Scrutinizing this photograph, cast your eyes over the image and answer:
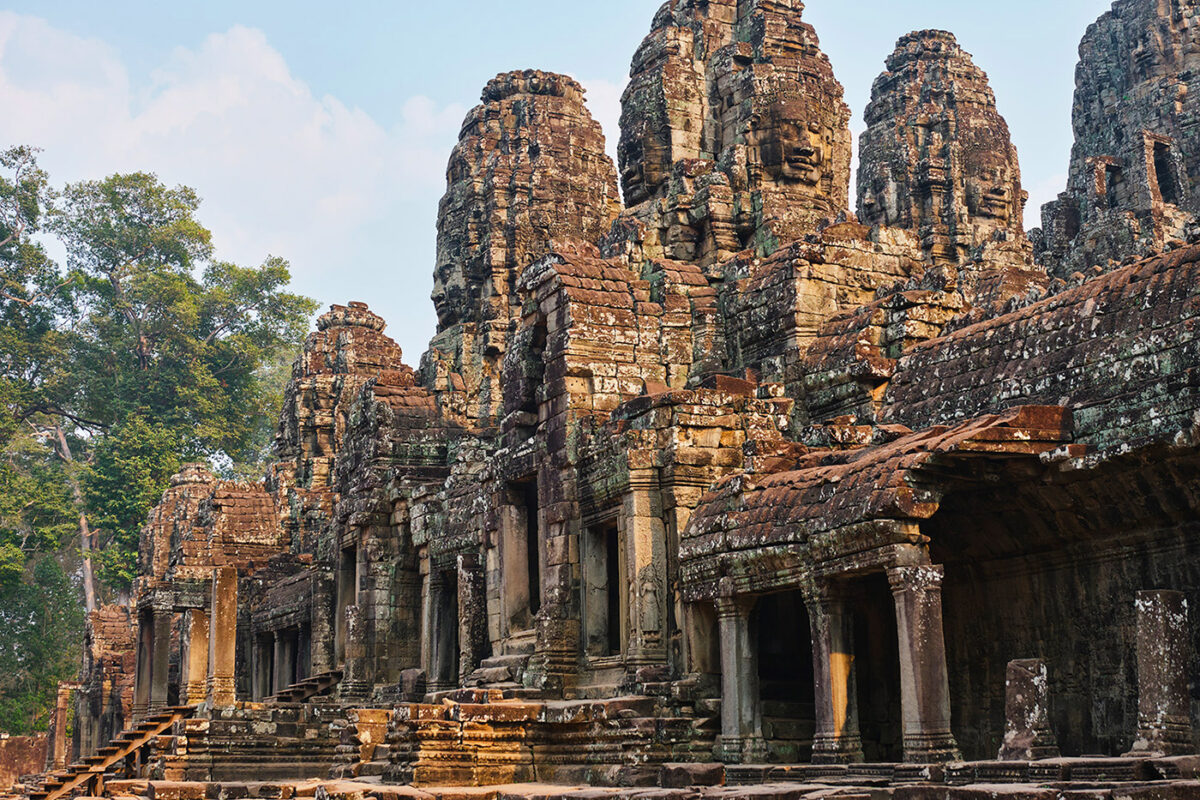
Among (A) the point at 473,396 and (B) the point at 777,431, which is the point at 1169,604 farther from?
(A) the point at 473,396

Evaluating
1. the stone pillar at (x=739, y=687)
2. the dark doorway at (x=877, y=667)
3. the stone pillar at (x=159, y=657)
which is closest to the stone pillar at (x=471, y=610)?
the stone pillar at (x=739, y=687)

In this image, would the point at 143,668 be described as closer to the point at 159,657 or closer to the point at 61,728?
the point at 159,657

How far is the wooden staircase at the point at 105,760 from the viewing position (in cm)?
2453

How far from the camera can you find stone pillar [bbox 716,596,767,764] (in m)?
13.9

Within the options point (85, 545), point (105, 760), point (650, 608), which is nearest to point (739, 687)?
point (650, 608)

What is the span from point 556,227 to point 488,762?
19863 millimetres

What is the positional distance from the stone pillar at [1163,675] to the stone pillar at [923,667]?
150 cm

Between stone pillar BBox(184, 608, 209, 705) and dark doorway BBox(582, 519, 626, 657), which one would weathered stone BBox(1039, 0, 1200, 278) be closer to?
dark doorway BBox(582, 519, 626, 657)

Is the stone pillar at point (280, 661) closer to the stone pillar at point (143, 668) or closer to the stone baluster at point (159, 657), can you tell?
the stone baluster at point (159, 657)

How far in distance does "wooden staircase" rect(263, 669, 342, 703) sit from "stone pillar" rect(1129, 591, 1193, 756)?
1672 cm

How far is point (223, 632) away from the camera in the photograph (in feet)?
83.6

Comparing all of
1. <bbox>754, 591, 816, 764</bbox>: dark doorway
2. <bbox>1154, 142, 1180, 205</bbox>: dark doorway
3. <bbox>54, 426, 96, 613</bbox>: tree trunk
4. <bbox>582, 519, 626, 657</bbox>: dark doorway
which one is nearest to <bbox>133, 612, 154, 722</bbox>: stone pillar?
<bbox>582, 519, 626, 657</bbox>: dark doorway

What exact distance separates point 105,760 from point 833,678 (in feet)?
55.5

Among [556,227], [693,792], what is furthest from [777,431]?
[556,227]
